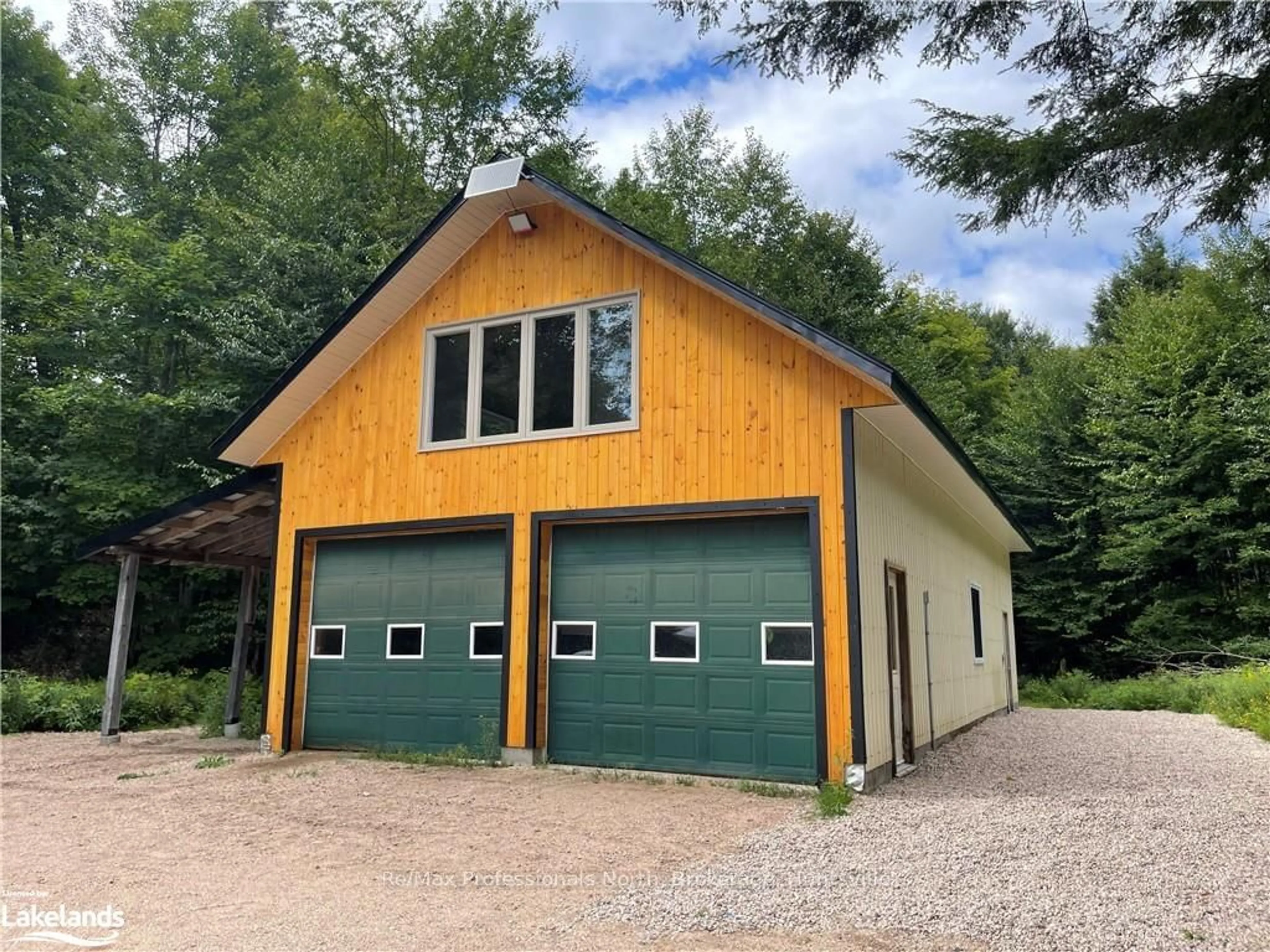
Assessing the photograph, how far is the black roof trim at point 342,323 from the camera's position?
9469 millimetres

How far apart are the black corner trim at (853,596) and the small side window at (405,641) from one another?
4.70 metres

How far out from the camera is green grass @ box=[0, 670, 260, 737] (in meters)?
12.3

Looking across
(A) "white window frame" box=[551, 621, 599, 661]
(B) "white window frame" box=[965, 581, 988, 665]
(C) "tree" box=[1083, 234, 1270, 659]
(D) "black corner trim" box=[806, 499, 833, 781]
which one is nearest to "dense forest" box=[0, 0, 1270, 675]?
(C) "tree" box=[1083, 234, 1270, 659]

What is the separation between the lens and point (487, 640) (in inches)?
363

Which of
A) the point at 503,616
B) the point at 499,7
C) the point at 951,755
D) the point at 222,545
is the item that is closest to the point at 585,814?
the point at 503,616

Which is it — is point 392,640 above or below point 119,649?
above

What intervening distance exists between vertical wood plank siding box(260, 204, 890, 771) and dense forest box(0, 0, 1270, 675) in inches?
333

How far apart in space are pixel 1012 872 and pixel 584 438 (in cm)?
549

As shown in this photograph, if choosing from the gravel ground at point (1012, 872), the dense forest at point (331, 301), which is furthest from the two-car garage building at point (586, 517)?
the dense forest at point (331, 301)

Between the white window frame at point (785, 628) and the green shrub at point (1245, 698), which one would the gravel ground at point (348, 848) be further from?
the green shrub at point (1245, 698)

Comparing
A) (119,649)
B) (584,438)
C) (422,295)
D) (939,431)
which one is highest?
(422,295)

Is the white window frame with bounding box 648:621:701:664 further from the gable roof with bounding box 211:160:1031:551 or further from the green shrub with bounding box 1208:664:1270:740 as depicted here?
the green shrub with bounding box 1208:664:1270:740

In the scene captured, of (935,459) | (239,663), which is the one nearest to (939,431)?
(935,459)

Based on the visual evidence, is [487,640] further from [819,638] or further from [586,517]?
[819,638]
